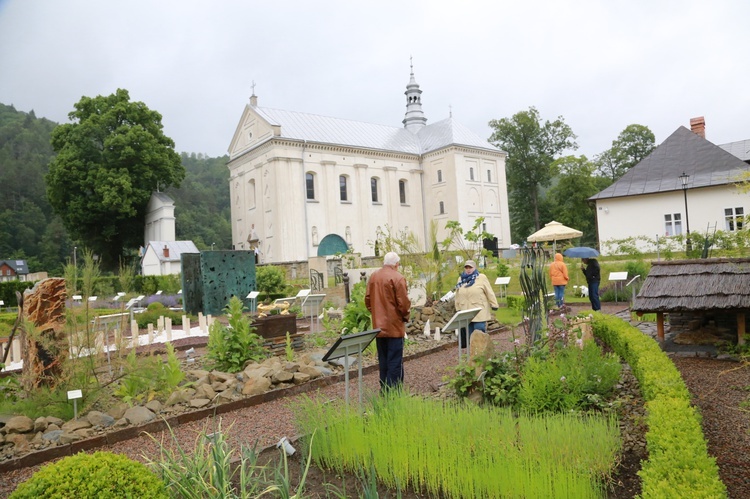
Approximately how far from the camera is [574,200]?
43.5 meters

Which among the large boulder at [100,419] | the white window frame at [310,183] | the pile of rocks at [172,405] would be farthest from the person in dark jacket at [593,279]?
the white window frame at [310,183]

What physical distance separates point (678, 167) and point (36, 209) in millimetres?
53935

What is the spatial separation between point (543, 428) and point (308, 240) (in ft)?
114

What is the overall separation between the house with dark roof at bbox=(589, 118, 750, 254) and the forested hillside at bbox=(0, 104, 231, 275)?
34.7m

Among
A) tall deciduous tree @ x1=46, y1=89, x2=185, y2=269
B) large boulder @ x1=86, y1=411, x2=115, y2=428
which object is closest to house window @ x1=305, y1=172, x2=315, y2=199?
tall deciduous tree @ x1=46, y1=89, x2=185, y2=269

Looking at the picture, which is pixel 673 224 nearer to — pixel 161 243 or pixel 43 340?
pixel 161 243

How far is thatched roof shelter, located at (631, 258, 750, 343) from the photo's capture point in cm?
766

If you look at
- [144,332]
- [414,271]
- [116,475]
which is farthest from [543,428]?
[144,332]

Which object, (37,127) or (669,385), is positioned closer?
(669,385)

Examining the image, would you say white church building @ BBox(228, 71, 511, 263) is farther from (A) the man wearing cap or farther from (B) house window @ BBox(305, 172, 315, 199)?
(A) the man wearing cap

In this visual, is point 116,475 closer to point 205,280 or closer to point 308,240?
point 205,280

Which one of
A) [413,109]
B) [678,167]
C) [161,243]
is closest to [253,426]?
[161,243]

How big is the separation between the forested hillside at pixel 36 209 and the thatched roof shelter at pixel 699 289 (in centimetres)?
4022

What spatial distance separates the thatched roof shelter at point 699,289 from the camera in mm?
7660
